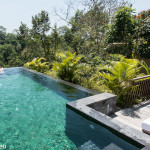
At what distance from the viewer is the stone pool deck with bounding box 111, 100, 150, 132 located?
3303mm

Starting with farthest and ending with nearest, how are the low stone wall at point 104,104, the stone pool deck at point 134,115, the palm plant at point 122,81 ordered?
the palm plant at point 122,81 → the stone pool deck at point 134,115 → the low stone wall at point 104,104

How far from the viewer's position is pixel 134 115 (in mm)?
3676

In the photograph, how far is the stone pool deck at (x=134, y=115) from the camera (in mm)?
3303

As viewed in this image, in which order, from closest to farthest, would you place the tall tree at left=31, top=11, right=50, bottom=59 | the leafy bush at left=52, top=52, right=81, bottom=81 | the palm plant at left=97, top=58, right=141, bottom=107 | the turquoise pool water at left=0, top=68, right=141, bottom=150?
the turquoise pool water at left=0, top=68, right=141, bottom=150, the palm plant at left=97, top=58, right=141, bottom=107, the leafy bush at left=52, top=52, right=81, bottom=81, the tall tree at left=31, top=11, right=50, bottom=59

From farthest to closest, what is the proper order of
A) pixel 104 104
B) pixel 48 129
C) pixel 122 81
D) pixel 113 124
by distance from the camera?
pixel 122 81 → pixel 104 104 → pixel 48 129 → pixel 113 124

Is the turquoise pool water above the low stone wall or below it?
below

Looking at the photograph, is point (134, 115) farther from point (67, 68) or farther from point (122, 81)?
point (67, 68)

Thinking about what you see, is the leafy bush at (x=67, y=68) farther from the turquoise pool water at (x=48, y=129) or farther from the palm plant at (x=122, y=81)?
the palm plant at (x=122, y=81)

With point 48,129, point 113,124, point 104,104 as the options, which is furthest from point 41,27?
point 113,124

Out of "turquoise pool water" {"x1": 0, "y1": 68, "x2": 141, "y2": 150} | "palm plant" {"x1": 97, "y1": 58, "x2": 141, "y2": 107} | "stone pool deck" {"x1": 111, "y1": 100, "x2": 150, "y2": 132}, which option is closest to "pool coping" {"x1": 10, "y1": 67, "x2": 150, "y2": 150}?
"turquoise pool water" {"x1": 0, "y1": 68, "x2": 141, "y2": 150}

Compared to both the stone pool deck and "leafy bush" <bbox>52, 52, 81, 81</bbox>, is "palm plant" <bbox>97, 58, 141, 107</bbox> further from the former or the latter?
"leafy bush" <bbox>52, 52, 81, 81</bbox>

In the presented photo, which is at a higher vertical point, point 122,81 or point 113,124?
point 122,81

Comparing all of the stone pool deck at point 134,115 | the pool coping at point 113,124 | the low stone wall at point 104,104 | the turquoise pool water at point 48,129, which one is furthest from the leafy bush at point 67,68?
the pool coping at point 113,124

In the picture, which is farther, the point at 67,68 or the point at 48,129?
the point at 67,68
